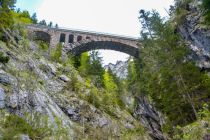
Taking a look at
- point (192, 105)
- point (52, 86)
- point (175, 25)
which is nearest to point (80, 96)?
point (52, 86)

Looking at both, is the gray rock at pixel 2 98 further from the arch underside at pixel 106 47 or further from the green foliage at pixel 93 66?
the arch underside at pixel 106 47

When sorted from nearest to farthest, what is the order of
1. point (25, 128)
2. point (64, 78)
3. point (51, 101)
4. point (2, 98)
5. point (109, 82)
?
point (25, 128) → point (2, 98) → point (51, 101) → point (64, 78) → point (109, 82)

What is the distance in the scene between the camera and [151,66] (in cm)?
2911

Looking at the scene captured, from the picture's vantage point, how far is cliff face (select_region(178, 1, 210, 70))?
28.0 metres

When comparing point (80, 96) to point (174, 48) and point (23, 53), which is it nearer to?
point (23, 53)

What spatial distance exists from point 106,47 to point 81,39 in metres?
4.28

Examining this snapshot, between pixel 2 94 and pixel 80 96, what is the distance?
33.0 ft

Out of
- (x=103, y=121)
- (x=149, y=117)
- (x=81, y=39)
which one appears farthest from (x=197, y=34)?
(x=81, y=39)

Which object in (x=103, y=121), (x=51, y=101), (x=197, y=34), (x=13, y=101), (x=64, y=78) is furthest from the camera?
(x=197, y=34)

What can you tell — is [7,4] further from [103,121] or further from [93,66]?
[93,66]

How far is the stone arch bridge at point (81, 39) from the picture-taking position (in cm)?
4180

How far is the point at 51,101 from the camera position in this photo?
18.2m

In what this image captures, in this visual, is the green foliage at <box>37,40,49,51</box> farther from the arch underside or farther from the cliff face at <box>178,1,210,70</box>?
Answer: the cliff face at <box>178,1,210,70</box>

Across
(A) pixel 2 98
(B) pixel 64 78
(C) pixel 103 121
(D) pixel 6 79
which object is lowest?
(C) pixel 103 121
